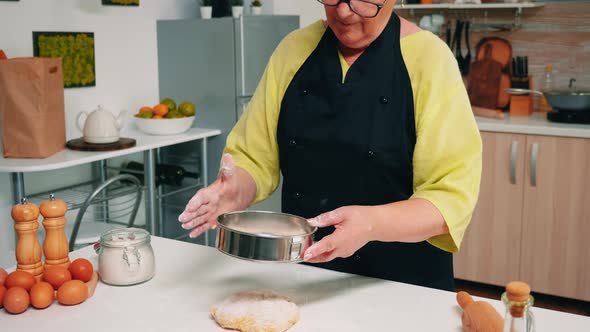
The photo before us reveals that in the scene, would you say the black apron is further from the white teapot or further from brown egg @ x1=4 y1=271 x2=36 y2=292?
the white teapot

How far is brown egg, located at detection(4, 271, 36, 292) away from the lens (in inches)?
50.7

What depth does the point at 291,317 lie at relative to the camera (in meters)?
1.20

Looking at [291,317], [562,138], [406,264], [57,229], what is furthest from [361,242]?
[562,138]

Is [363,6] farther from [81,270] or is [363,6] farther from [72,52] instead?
[72,52]

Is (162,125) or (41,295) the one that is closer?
(41,295)

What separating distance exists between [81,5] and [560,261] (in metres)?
2.60

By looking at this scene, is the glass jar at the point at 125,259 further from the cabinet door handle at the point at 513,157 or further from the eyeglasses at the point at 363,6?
the cabinet door handle at the point at 513,157

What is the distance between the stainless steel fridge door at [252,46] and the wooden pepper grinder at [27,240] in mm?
2213

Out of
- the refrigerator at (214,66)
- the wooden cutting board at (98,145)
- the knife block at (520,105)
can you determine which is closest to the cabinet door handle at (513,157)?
the knife block at (520,105)

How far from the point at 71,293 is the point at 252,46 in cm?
242

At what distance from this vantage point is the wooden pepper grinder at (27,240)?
1.37 m

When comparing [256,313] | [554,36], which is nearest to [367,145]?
[256,313]

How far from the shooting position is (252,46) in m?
3.54

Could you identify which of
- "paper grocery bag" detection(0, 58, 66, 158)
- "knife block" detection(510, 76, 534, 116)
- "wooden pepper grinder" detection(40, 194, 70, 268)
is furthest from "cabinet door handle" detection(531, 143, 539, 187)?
"wooden pepper grinder" detection(40, 194, 70, 268)
